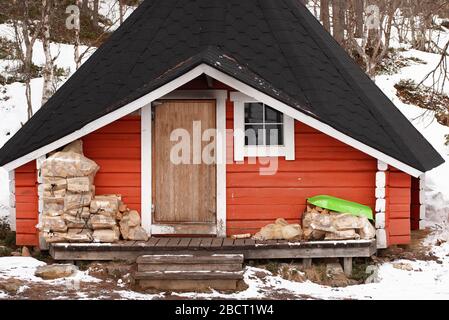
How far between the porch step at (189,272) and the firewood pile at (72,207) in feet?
3.25

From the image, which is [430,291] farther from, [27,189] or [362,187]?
[27,189]

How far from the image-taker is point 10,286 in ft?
28.2

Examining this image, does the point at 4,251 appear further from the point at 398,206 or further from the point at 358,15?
the point at 358,15

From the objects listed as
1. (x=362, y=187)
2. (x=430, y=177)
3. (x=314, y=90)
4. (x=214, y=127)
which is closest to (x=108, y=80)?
(x=214, y=127)

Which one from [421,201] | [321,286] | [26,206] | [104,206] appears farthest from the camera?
[421,201]

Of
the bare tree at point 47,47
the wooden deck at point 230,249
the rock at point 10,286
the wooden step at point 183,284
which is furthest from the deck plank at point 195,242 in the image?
the bare tree at point 47,47

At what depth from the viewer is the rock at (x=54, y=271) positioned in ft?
30.2

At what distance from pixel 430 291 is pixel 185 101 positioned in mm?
4301

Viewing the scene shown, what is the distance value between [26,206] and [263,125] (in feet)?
12.2

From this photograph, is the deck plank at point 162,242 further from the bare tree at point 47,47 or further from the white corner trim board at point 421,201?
the bare tree at point 47,47

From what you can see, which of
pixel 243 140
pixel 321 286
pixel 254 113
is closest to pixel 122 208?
pixel 243 140

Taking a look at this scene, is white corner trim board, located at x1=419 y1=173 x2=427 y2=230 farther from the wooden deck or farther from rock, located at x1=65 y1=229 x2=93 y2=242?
rock, located at x1=65 y1=229 x2=93 y2=242

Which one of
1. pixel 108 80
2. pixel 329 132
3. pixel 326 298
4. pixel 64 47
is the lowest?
pixel 326 298

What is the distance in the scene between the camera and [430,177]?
53.2 feet
